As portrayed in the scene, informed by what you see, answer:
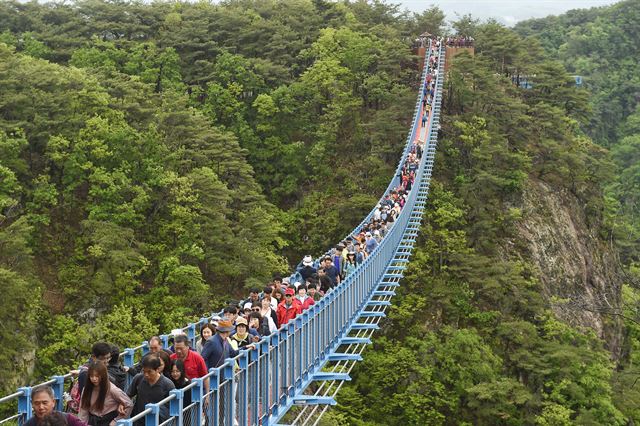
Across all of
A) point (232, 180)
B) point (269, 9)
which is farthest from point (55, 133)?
point (269, 9)

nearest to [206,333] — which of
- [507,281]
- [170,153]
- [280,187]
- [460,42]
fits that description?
[170,153]

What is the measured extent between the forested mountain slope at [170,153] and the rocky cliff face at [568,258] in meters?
6.45

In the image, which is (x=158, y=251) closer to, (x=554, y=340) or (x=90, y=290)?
(x=90, y=290)

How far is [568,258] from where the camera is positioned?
36.9 m

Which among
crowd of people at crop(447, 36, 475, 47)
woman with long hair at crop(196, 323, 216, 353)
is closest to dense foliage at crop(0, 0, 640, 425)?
crowd of people at crop(447, 36, 475, 47)

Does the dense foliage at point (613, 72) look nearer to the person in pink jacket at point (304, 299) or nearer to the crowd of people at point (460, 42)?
the crowd of people at point (460, 42)

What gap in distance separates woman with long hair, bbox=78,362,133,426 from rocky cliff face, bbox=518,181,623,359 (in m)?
28.5

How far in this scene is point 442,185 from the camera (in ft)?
122

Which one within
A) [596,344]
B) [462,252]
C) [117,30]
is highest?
[117,30]

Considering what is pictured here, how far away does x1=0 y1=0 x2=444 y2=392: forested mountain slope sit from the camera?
85.9 ft

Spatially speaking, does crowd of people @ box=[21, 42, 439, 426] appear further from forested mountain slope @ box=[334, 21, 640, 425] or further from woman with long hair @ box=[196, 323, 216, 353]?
forested mountain slope @ box=[334, 21, 640, 425]

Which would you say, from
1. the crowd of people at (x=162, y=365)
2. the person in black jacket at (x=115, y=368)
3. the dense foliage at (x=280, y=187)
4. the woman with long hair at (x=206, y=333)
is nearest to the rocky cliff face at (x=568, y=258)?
the dense foliage at (x=280, y=187)

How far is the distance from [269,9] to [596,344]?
97.3 ft

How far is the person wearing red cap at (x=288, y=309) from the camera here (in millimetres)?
12367
